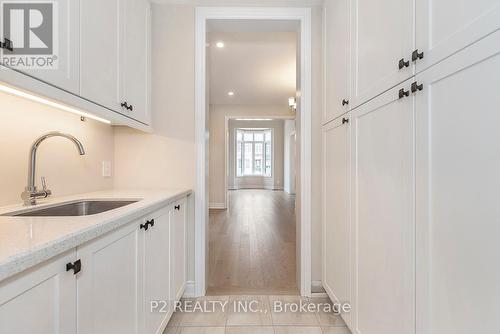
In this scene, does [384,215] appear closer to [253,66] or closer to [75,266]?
[75,266]

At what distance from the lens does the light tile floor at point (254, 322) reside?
1778 millimetres

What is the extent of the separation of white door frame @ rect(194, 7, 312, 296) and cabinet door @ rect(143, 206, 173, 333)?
0.53 metres

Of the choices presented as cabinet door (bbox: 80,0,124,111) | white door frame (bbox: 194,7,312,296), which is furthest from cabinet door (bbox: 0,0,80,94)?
white door frame (bbox: 194,7,312,296)

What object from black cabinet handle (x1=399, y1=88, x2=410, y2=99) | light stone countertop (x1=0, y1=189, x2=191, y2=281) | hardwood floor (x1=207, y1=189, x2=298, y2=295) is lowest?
hardwood floor (x1=207, y1=189, x2=298, y2=295)

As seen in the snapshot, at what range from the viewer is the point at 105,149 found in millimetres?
2076

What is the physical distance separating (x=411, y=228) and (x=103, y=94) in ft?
5.17

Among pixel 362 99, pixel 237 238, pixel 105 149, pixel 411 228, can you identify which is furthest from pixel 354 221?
pixel 237 238

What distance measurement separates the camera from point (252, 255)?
3189 millimetres

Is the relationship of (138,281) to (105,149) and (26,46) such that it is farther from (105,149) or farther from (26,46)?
(105,149)

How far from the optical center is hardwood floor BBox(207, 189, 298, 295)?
241cm

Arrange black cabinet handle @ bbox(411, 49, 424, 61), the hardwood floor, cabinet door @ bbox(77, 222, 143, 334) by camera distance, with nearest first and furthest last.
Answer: cabinet door @ bbox(77, 222, 143, 334), black cabinet handle @ bbox(411, 49, 424, 61), the hardwood floor

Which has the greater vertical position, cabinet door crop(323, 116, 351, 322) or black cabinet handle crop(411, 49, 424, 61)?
black cabinet handle crop(411, 49, 424, 61)

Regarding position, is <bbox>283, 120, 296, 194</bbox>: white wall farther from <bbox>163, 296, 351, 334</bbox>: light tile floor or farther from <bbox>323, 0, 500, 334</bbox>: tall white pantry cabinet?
<bbox>323, 0, 500, 334</bbox>: tall white pantry cabinet

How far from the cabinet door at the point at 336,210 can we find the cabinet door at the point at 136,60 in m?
1.39
